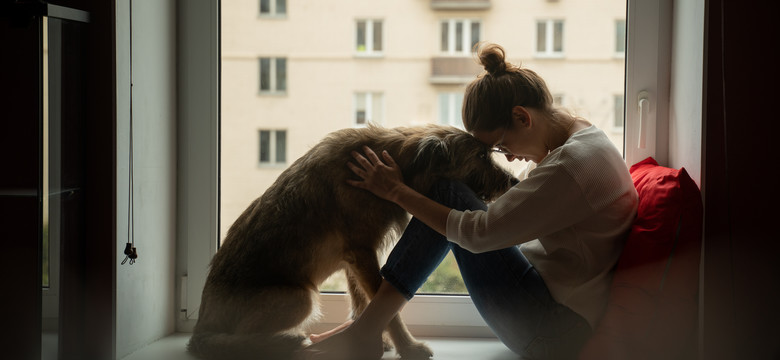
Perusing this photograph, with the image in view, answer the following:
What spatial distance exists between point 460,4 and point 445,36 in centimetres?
14

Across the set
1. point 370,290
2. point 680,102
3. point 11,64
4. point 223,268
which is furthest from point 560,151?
point 11,64

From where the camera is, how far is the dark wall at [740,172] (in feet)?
6.12

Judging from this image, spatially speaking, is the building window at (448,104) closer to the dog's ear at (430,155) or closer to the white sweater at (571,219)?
the dog's ear at (430,155)

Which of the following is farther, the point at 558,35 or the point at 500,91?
the point at 558,35

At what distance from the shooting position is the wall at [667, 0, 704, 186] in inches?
77.3

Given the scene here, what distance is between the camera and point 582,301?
6.43 ft

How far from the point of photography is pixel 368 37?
2.56 m

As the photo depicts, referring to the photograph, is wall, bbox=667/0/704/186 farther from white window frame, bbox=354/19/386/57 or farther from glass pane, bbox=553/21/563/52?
white window frame, bbox=354/19/386/57

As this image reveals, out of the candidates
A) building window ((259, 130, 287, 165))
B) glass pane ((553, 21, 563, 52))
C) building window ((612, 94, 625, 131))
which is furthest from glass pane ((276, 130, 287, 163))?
building window ((612, 94, 625, 131))

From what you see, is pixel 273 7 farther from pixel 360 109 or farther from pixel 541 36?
pixel 541 36

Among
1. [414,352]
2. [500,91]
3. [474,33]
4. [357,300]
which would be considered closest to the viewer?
[500,91]

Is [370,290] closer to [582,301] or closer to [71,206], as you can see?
[582,301]

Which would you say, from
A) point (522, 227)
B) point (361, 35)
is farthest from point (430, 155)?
point (361, 35)

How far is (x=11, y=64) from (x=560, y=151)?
5.41 ft
